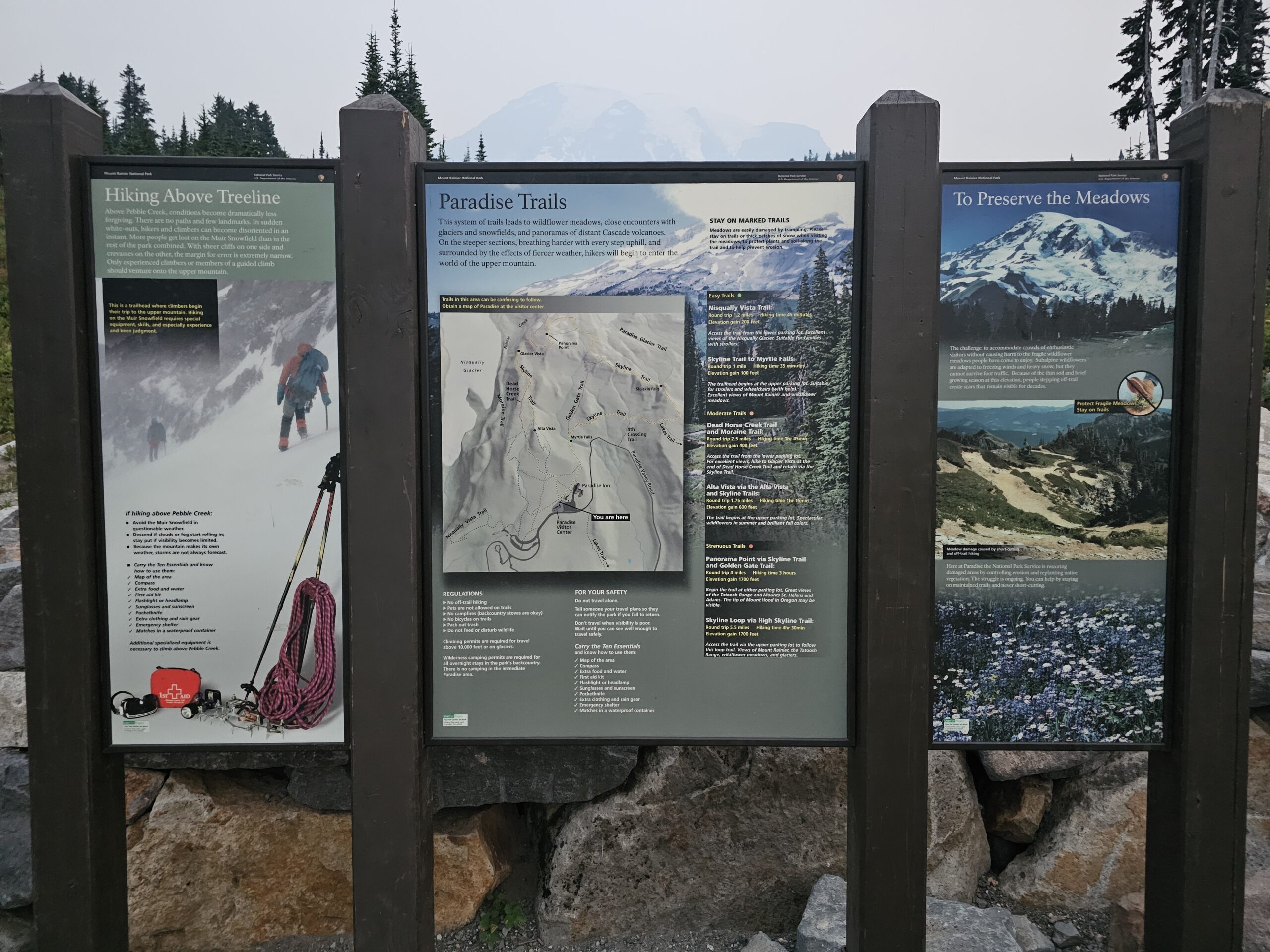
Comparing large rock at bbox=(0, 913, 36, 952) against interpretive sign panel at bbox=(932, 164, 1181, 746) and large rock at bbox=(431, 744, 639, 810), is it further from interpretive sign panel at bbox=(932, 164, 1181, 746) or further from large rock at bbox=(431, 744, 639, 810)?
interpretive sign panel at bbox=(932, 164, 1181, 746)

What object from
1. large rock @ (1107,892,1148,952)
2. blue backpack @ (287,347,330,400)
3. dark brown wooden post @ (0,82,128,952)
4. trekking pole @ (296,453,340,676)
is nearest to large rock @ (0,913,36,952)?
dark brown wooden post @ (0,82,128,952)

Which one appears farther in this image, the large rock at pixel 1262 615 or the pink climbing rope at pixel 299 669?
the large rock at pixel 1262 615

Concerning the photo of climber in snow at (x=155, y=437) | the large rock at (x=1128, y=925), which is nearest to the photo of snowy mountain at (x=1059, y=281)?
the large rock at (x=1128, y=925)

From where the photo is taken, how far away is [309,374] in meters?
2.93

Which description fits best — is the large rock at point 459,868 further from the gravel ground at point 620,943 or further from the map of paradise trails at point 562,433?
the map of paradise trails at point 562,433

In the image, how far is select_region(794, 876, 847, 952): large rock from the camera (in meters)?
3.40

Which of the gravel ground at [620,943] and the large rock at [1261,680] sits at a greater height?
the large rock at [1261,680]

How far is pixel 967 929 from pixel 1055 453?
7.24 feet

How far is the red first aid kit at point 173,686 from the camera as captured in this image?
2.97 meters

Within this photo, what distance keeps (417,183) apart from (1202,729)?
3.71m

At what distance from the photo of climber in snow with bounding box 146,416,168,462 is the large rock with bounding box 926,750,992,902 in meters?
3.87

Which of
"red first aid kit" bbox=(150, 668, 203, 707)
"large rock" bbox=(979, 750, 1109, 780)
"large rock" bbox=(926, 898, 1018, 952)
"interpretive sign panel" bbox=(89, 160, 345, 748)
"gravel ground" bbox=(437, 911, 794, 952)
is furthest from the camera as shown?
"large rock" bbox=(979, 750, 1109, 780)

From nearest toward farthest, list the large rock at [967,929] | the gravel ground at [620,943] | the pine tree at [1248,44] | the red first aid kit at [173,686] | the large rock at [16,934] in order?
the red first aid kit at [173,686] < the large rock at [967,929] < the large rock at [16,934] < the gravel ground at [620,943] < the pine tree at [1248,44]

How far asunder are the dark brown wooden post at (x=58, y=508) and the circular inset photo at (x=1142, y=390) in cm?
402
